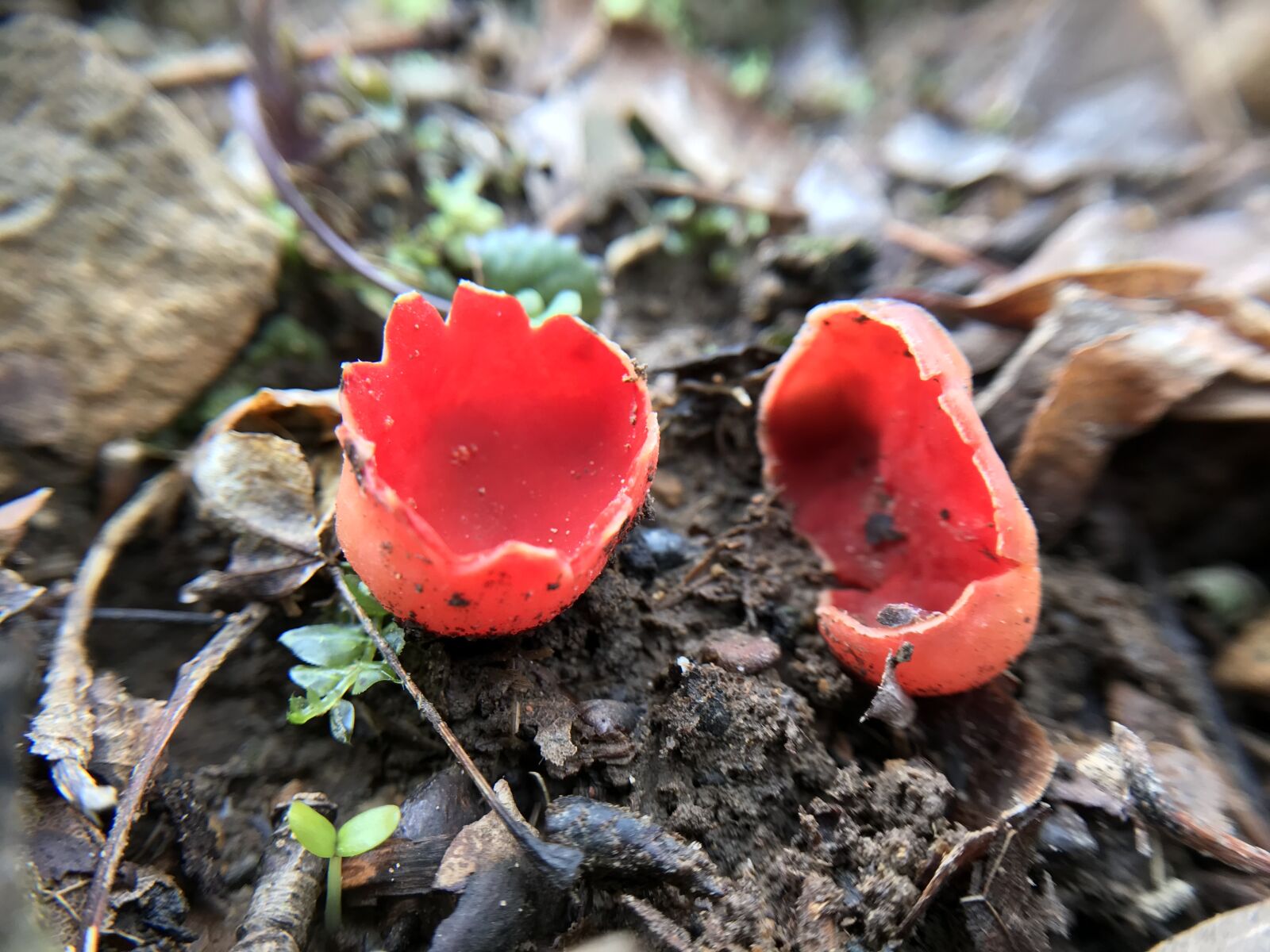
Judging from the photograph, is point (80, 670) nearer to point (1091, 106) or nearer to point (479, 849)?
point (479, 849)

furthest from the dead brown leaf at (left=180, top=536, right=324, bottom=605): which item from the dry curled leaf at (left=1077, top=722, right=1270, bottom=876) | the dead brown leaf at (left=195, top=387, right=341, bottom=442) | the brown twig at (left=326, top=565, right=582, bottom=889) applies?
the dry curled leaf at (left=1077, top=722, right=1270, bottom=876)

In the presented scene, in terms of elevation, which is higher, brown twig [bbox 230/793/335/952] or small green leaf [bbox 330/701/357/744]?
small green leaf [bbox 330/701/357/744]

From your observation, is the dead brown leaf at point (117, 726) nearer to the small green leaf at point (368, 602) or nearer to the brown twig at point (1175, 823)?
the small green leaf at point (368, 602)

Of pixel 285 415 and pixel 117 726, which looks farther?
pixel 285 415

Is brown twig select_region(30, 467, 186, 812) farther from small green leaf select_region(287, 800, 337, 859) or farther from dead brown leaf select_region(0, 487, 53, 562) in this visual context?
small green leaf select_region(287, 800, 337, 859)

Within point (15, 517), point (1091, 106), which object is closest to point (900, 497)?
point (15, 517)

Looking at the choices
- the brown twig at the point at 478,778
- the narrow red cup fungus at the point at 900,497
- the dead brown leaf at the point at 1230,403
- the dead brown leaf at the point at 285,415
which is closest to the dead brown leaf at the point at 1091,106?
the dead brown leaf at the point at 1230,403

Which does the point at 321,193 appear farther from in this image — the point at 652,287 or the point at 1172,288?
the point at 1172,288
